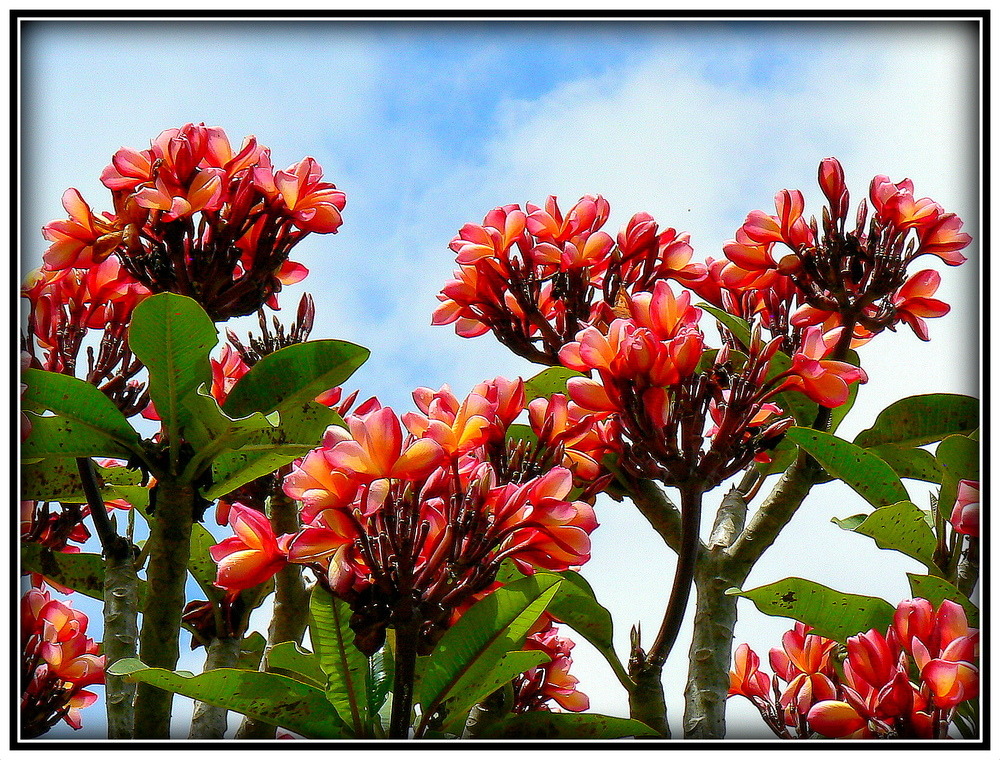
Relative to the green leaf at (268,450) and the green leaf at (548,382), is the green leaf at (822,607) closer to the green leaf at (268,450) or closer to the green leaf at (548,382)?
the green leaf at (548,382)

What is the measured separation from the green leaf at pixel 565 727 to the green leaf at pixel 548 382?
479 mm

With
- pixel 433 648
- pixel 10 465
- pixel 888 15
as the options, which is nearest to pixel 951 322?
pixel 888 15

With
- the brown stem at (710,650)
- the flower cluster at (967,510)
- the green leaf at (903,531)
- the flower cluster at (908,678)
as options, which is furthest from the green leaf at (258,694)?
the flower cluster at (967,510)

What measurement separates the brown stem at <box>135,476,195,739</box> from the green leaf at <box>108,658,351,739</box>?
10cm

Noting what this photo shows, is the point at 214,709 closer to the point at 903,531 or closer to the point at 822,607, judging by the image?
the point at 822,607

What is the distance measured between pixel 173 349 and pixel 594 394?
55 cm

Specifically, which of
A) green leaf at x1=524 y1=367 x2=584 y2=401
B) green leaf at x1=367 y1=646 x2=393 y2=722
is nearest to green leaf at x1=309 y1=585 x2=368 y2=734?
green leaf at x1=367 y1=646 x2=393 y2=722

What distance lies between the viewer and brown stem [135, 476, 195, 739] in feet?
4.20

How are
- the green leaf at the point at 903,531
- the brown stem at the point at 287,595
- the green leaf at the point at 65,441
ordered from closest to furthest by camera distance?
the green leaf at the point at 65,441 → the green leaf at the point at 903,531 → the brown stem at the point at 287,595

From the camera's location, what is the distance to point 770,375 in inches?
59.6

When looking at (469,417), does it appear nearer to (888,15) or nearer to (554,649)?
(554,649)

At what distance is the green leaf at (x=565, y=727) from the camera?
125cm

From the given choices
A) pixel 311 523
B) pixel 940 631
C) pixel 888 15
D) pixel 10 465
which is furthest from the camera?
pixel 888 15

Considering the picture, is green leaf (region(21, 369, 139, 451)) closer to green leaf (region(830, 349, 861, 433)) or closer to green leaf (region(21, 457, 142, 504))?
green leaf (region(21, 457, 142, 504))
